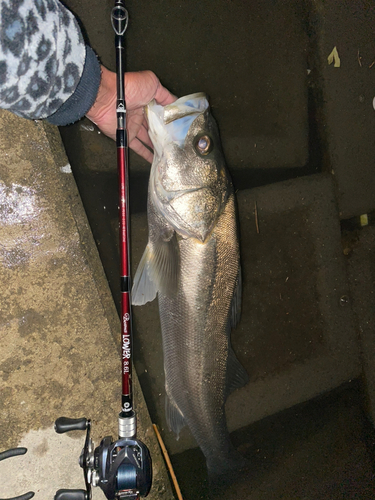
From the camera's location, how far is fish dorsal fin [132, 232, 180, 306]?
6.59ft

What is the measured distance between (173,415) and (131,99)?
2125 mm

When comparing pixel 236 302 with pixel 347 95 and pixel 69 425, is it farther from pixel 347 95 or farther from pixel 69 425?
pixel 347 95

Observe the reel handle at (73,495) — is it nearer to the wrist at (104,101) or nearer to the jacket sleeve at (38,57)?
the jacket sleeve at (38,57)

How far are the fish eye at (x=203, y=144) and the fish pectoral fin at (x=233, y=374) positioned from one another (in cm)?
130

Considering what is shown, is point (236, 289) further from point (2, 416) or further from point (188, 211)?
point (2, 416)

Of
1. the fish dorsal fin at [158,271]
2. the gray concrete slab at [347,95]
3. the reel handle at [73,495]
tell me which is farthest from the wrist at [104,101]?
the reel handle at [73,495]

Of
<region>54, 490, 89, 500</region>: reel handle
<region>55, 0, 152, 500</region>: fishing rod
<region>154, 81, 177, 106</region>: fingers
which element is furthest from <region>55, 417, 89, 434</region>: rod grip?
<region>154, 81, 177, 106</region>: fingers

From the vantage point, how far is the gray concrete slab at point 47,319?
81.6 inches

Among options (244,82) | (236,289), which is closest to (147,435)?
(236,289)

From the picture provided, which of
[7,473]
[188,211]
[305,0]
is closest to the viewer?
[188,211]

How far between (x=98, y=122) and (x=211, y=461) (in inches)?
97.5

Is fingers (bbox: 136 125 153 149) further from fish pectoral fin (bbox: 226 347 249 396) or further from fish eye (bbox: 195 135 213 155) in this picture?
fish pectoral fin (bbox: 226 347 249 396)

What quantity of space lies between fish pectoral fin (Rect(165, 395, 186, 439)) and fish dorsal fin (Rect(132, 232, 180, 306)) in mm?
756

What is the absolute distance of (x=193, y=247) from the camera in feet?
6.54
